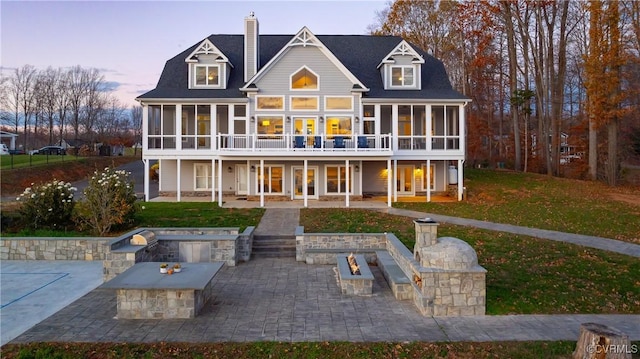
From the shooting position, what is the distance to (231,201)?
2134cm

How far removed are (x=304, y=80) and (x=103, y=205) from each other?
1229cm

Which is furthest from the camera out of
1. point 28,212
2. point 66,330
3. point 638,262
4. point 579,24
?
point 579,24

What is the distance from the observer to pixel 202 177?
76.7 ft

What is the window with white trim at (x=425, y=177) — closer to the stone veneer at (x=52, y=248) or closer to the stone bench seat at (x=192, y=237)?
the stone bench seat at (x=192, y=237)

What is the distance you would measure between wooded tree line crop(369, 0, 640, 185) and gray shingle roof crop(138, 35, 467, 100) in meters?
7.03

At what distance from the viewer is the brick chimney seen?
888 inches

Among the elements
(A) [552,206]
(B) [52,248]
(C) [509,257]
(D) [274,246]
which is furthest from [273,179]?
(C) [509,257]

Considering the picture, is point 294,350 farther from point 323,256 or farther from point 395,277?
point 323,256

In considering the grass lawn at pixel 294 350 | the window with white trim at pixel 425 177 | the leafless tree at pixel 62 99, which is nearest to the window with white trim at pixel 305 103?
the window with white trim at pixel 425 177

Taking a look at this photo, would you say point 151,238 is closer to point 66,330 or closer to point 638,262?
point 66,330

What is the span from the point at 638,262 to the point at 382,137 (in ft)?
38.5

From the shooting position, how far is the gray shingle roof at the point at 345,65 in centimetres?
2186

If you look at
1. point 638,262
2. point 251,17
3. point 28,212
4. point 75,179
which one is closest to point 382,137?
point 251,17

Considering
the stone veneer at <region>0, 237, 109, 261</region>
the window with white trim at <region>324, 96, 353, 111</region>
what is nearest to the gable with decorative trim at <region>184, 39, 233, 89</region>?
the window with white trim at <region>324, 96, 353, 111</region>
